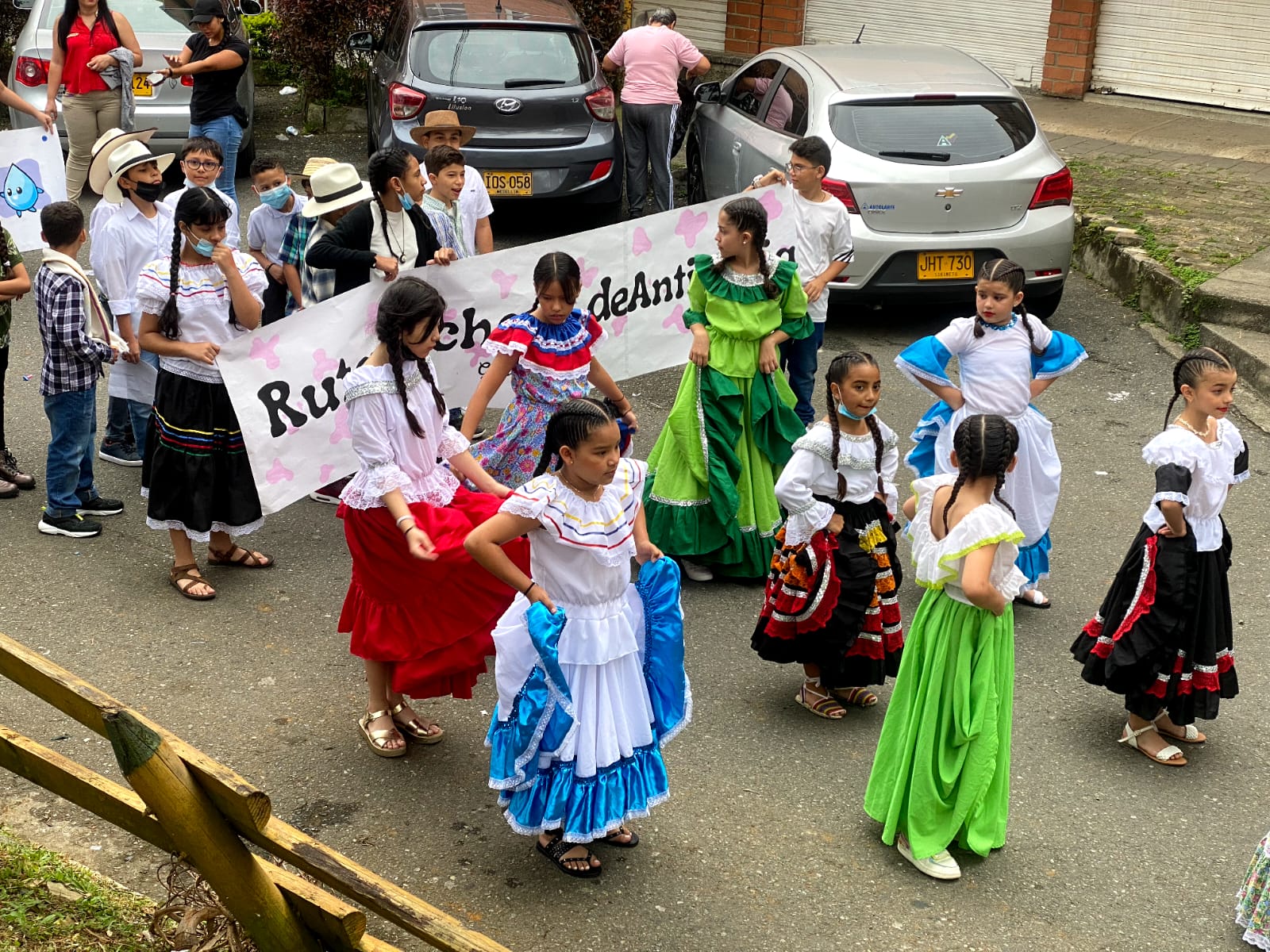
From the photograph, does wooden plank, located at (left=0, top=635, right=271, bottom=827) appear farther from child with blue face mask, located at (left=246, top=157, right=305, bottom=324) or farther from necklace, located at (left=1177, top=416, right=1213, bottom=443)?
child with blue face mask, located at (left=246, top=157, right=305, bottom=324)

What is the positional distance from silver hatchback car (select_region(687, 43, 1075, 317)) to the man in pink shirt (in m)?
1.62

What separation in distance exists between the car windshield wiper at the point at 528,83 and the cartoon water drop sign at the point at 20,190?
3.74 m

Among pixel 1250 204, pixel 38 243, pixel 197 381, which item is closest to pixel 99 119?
pixel 38 243

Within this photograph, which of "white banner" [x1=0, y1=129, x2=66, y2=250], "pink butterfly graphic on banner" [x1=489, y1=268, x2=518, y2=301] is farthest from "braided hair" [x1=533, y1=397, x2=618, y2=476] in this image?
"white banner" [x1=0, y1=129, x2=66, y2=250]

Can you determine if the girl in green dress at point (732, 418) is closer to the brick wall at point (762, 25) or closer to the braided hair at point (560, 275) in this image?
the braided hair at point (560, 275)

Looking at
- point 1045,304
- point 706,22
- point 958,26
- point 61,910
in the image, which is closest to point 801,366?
point 1045,304

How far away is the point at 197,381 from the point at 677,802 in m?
2.56

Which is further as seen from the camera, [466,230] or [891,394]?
[891,394]

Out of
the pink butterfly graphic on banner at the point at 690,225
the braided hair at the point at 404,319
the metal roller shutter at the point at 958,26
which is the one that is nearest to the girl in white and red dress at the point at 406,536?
the braided hair at the point at 404,319

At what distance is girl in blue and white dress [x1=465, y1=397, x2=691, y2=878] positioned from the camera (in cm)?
385

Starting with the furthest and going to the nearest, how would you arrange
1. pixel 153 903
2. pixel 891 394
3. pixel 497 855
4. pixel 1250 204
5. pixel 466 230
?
pixel 1250 204 → pixel 891 394 → pixel 466 230 → pixel 497 855 → pixel 153 903

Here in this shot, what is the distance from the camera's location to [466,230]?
6.76m

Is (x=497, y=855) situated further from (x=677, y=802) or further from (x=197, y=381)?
(x=197, y=381)

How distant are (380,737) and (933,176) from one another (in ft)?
18.0
